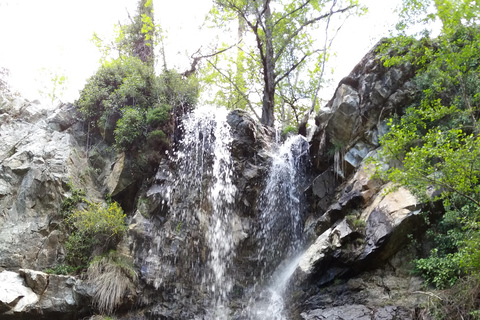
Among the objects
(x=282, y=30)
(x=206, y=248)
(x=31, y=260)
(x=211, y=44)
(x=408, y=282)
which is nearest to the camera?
(x=408, y=282)

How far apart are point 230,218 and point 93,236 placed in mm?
3538

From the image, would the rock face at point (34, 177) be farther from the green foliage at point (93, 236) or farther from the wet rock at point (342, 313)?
the wet rock at point (342, 313)

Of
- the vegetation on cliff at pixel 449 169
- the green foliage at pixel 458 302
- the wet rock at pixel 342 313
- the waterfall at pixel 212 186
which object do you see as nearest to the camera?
the green foliage at pixel 458 302

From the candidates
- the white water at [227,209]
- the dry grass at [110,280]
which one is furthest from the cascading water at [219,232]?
the dry grass at [110,280]

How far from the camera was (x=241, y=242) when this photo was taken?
345 inches

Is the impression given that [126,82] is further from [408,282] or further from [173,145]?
[408,282]

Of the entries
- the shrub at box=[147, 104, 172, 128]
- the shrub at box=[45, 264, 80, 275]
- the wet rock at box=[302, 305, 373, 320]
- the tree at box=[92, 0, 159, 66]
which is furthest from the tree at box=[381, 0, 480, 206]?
the tree at box=[92, 0, 159, 66]

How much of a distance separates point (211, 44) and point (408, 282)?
11.4 metres

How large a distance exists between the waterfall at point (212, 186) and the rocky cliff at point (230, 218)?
38mm

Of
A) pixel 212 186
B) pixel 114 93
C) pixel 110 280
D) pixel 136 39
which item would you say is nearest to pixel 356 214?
pixel 212 186

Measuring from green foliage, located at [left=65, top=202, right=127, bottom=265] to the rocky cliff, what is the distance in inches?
12.6

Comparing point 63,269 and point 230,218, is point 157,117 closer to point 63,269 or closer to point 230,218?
point 230,218

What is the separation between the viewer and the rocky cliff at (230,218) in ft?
20.9

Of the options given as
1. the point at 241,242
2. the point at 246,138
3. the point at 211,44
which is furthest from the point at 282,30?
the point at 241,242
